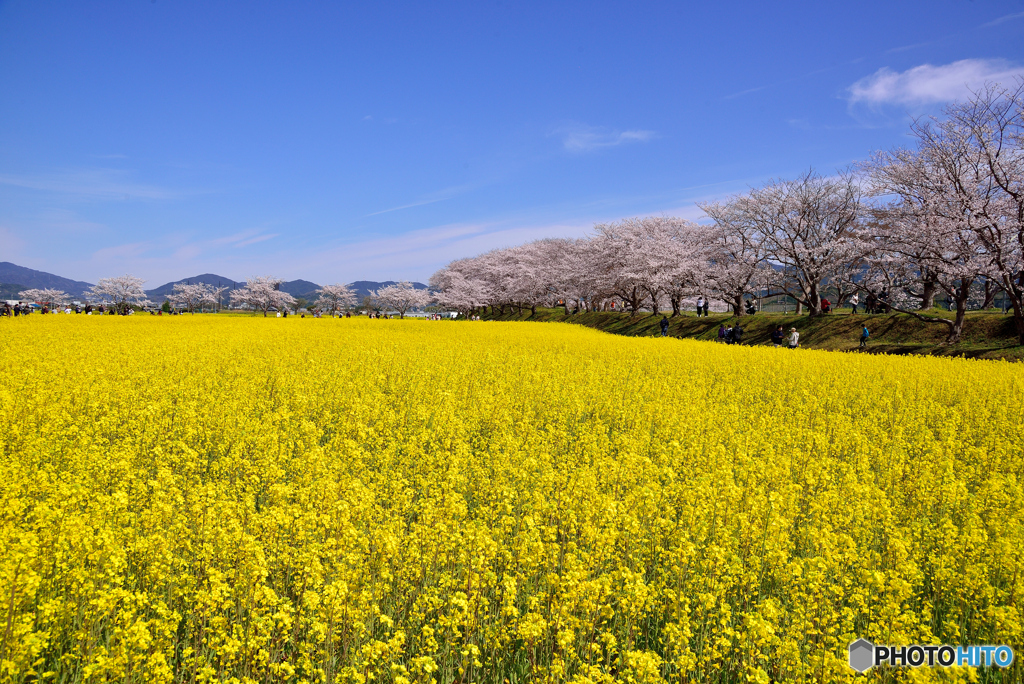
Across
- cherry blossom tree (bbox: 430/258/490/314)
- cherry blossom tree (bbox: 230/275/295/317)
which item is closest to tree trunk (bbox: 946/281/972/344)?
cherry blossom tree (bbox: 430/258/490/314)

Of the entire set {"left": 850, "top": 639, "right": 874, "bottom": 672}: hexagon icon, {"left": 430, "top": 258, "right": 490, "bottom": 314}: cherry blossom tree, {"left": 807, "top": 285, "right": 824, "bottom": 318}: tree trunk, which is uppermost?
{"left": 430, "top": 258, "right": 490, "bottom": 314}: cherry blossom tree

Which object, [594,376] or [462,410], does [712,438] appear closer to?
[462,410]

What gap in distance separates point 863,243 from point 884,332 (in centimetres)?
584

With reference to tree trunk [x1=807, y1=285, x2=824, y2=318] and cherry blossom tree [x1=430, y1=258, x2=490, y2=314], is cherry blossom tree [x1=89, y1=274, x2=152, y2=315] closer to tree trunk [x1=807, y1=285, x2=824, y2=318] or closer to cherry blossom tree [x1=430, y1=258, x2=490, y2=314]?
cherry blossom tree [x1=430, y1=258, x2=490, y2=314]

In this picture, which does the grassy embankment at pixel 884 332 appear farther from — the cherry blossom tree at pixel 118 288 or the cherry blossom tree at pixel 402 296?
the cherry blossom tree at pixel 118 288

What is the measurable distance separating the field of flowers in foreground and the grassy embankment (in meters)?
17.3

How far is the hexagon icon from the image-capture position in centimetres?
368

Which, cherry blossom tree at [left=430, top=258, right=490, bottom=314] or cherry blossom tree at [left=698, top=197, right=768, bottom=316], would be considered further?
cherry blossom tree at [left=430, top=258, right=490, bottom=314]

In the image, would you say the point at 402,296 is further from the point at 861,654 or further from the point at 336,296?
the point at 861,654

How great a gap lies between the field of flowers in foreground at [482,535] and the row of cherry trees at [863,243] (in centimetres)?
1991

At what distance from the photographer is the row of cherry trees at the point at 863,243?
25.8m

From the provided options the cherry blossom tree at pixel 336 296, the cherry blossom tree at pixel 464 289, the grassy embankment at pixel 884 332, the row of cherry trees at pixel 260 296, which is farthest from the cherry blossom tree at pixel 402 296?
the grassy embankment at pixel 884 332

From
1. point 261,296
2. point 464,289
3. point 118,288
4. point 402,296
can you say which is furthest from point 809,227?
point 118,288

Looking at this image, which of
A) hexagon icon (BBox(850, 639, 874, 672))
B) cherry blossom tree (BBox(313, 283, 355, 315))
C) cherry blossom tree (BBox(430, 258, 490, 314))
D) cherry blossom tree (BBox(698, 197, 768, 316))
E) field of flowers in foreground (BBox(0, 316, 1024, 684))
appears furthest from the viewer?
cherry blossom tree (BBox(313, 283, 355, 315))
